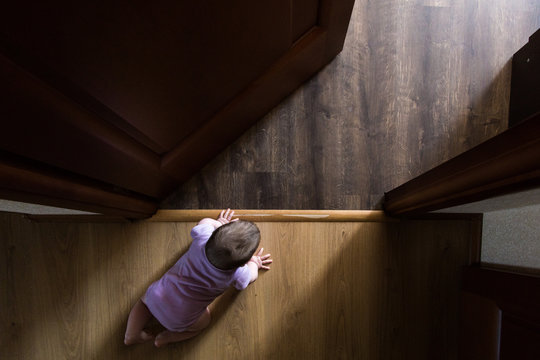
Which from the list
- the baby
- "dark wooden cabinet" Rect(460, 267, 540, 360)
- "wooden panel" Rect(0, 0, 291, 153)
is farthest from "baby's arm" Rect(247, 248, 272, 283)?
"dark wooden cabinet" Rect(460, 267, 540, 360)

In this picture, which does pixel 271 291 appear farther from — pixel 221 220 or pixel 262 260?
pixel 221 220

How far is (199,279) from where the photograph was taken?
807 millimetres

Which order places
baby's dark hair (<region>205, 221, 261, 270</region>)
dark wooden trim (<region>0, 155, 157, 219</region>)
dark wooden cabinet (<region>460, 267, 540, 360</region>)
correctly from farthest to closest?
1. baby's dark hair (<region>205, 221, 261, 270</region>)
2. dark wooden cabinet (<region>460, 267, 540, 360</region>)
3. dark wooden trim (<region>0, 155, 157, 219</region>)

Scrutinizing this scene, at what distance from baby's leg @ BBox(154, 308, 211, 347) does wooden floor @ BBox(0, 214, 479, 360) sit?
0.13 feet

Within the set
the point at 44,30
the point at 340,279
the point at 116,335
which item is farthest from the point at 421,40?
the point at 116,335

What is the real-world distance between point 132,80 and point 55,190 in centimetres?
27

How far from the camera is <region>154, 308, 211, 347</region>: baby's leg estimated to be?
0.93m

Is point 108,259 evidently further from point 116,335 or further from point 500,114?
point 500,114

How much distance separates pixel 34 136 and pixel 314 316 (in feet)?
3.17

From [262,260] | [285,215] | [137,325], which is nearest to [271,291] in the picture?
[262,260]

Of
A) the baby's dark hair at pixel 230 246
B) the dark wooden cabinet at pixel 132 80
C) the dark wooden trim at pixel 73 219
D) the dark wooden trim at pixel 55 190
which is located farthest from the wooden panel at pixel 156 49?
the dark wooden trim at pixel 73 219

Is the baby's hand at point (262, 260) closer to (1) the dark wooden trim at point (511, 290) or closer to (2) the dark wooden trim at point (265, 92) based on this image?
(2) the dark wooden trim at point (265, 92)

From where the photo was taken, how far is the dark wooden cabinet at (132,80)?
0.35m

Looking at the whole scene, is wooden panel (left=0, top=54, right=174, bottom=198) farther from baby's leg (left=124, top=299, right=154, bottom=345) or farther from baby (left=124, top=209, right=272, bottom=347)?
baby's leg (left=124, top=299, right=154, bottom=345)
